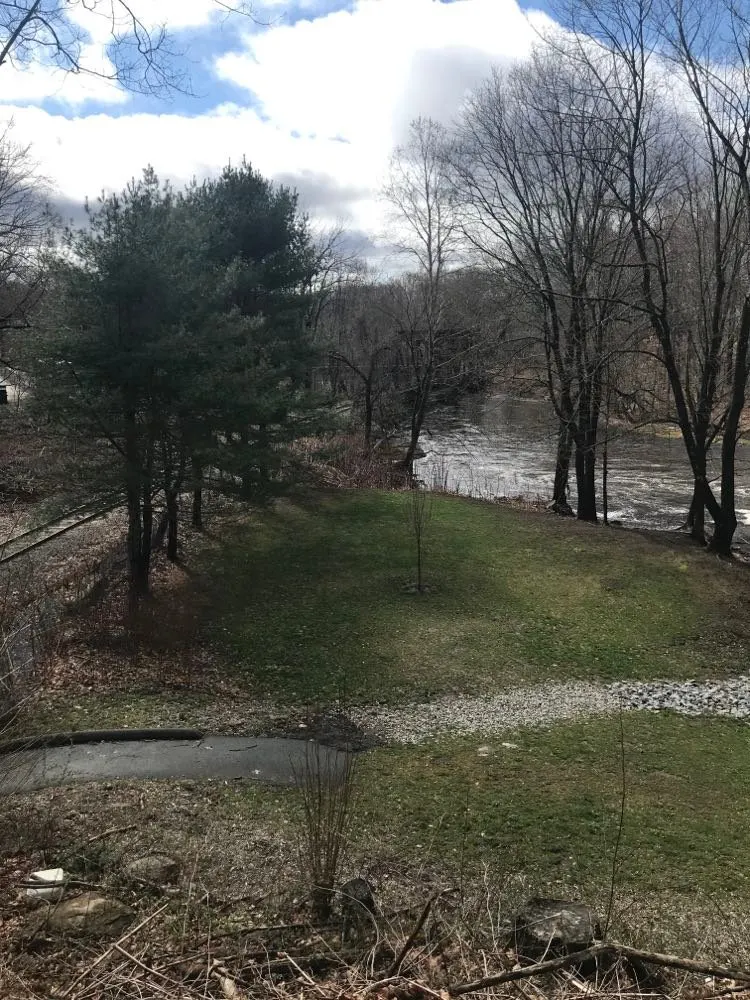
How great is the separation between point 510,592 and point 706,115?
A: 9.53m

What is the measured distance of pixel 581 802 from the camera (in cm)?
612

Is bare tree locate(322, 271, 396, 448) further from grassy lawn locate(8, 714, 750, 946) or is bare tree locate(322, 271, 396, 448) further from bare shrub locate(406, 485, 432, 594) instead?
grassy lawn locate(8, 714, 750, 946)

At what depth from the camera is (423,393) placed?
961 inches

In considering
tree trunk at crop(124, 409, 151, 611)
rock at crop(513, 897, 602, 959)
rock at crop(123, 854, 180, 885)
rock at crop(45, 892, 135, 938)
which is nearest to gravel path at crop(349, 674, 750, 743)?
rock at crop(123, 854, 180, 885)

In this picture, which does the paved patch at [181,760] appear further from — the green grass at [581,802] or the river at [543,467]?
the river at [543,467]

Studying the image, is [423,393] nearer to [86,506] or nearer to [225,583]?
[225,583]

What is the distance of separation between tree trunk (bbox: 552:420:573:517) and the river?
42 cm

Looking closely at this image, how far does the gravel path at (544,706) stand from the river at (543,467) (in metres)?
7.14

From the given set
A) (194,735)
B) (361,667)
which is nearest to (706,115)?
(361,667)

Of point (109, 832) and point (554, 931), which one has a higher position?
point (554, 931)

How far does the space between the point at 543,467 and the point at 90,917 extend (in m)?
25.1

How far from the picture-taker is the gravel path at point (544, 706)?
312 inches

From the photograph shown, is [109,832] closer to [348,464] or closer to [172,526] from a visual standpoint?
[172,526]

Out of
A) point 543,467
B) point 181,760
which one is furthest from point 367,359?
point 181,760
